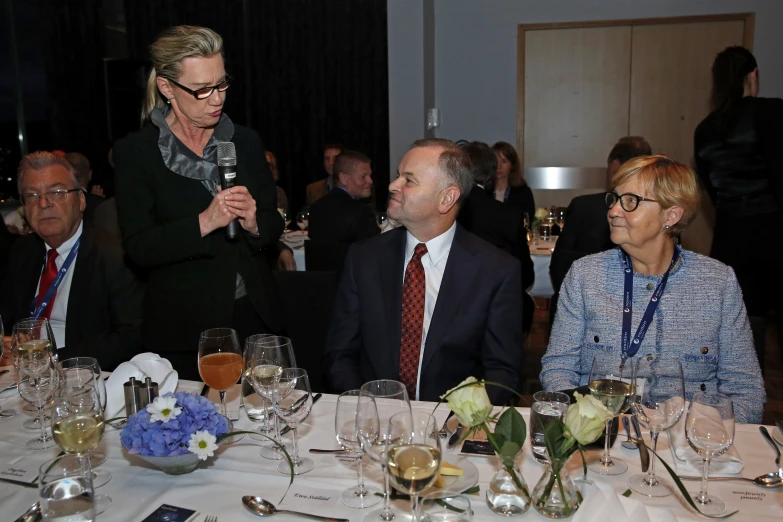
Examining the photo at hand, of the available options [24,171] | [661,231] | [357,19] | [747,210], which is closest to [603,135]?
[357,19]

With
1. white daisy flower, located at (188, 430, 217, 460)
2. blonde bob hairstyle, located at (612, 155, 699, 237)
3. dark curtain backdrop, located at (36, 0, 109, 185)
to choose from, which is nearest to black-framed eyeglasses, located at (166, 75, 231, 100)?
white daisy flower, located at (188, 430, 217, 460)

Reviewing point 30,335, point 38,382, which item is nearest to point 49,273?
point 30,335

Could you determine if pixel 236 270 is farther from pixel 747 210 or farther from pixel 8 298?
pixel 747 210

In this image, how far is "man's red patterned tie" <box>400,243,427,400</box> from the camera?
2217 millimetres

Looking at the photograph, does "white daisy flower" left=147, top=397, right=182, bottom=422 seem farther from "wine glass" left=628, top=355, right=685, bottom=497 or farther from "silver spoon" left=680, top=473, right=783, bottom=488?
"silver spoon" left=680, top=473, right=783, bottom=488

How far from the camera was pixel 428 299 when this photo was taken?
2277 millimetres

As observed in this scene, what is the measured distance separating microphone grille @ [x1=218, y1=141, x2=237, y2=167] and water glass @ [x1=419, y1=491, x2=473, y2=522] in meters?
1.45

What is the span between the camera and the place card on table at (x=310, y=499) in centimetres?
131

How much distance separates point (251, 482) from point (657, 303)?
129 cm

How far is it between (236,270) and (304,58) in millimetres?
6158

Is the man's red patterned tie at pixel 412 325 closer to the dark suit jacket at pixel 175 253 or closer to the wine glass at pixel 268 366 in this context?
the dark suit jacket at pixel 175 253

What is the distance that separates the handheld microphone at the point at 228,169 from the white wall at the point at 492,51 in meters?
4.53

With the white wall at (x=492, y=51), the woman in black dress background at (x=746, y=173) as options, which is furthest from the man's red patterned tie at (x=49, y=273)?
the white wall at (x=492, y=51)

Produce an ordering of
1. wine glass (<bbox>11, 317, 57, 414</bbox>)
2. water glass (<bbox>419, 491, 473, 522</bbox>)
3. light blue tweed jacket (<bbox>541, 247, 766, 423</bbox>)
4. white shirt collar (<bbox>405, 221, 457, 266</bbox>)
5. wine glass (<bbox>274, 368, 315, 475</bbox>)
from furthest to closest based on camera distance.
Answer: white shirt collar (<bbox>405, 221, 457, 266</bbox>) < light blue tweed jacket (<bbox>541, 247, 766, 423</bbox>) < wine glass (<bbox>11, 317, 57, 414</bbox>) < wine glass (<bbox>274, 368, 315, 475</bbox>) < water glass (<bbox>419, 491, 473, 522</bbox>)
